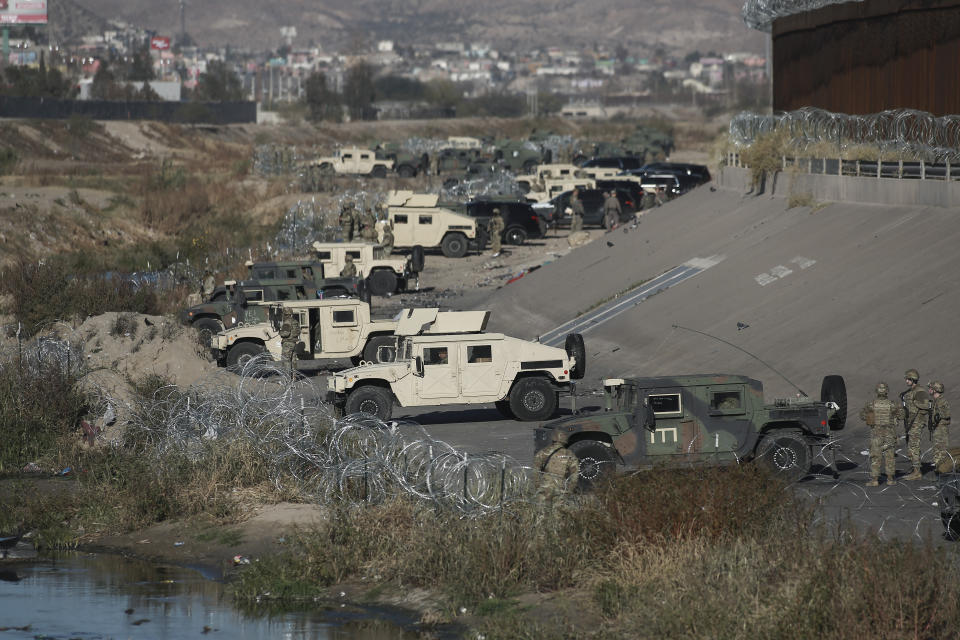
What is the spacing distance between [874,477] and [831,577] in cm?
588

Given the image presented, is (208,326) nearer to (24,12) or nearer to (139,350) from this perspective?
(139,350)

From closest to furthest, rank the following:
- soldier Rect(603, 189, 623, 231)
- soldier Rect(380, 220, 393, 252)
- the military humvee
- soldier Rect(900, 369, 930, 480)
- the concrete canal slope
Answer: the military humvee < soldier Rect(900, 369, 930, 480) < the concrete canal slope < soldier Rect(380, 220, 393, 252) < soldier Rect(603, 189, 623, 231)

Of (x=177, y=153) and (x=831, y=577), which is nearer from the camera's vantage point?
(x=831, y=577)

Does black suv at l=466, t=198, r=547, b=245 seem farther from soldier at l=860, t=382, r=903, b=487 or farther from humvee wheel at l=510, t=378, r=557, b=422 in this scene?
soldier at l=860, t=382, r=903, b=487

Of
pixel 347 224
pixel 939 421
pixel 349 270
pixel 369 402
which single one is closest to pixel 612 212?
pixel 347 224

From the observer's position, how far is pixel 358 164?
73.9m

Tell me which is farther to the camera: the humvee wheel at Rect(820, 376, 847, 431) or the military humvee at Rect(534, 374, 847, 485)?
the humvee wheel at Rect(820, 376, 847, 431)

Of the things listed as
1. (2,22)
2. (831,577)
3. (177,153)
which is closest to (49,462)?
(831,577)

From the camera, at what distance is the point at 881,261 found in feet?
83.8

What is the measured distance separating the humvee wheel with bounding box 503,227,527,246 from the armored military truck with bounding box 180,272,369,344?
655 inches

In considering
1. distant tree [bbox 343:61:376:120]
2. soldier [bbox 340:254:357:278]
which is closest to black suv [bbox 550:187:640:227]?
soldier [bbox 340:254:357:278]

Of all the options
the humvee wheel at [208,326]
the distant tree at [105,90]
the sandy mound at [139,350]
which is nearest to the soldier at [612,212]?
the humvee wheel at [208,326]

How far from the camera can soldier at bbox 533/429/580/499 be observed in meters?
14.9

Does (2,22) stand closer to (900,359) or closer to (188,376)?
(188,376)
